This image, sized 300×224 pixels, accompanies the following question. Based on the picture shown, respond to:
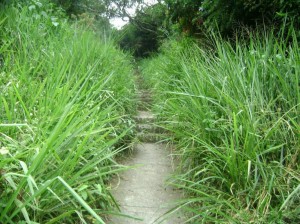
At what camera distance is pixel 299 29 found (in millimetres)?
3230

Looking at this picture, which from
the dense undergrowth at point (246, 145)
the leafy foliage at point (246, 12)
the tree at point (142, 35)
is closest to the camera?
the dense undergrowth at point (246, 145)

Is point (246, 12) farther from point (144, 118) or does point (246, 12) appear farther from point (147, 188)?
point (147, 188)

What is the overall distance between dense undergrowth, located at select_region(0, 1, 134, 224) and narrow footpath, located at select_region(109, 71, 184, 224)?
0.66ft

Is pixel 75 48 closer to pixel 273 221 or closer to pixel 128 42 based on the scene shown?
pixel 273 221

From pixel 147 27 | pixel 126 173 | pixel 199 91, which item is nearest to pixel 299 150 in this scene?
pixel 199 91

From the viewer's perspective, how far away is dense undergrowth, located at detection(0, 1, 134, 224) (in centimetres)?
138

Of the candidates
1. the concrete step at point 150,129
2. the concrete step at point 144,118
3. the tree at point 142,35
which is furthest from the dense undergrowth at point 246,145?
the tree at point 142,35

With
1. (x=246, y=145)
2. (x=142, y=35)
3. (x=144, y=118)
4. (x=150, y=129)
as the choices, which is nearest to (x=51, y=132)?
(x=246, y=145)

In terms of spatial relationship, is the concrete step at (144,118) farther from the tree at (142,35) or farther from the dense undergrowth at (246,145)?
the tree at (142,35)

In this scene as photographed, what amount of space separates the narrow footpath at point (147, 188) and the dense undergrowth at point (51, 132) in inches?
7.9

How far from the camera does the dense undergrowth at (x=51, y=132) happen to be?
1.38m

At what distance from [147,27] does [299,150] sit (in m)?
13.4

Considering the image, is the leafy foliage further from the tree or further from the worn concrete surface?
the tree

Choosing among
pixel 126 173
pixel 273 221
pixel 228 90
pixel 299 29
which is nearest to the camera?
pixel 273 221
